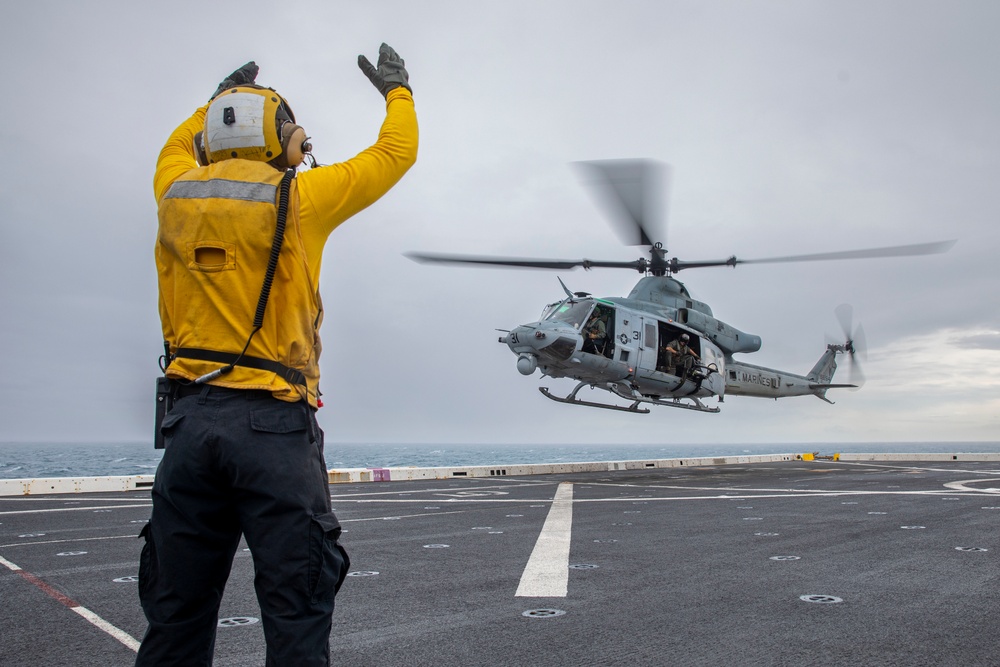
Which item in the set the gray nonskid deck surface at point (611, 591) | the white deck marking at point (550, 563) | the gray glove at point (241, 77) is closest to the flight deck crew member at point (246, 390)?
the gray glove at point (241, 77)

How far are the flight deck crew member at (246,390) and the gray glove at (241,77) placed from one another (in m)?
0.41

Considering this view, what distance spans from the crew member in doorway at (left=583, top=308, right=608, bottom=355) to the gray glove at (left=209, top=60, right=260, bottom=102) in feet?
49.6

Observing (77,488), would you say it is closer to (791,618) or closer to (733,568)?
(733,568)

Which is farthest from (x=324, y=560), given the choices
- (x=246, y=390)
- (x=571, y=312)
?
(x=571, y=312)

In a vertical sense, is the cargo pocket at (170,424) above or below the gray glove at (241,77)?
below

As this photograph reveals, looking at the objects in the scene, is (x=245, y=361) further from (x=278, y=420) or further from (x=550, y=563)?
(x=550, y=563)

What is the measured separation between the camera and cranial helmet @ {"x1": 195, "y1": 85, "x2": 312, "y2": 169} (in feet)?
8.02

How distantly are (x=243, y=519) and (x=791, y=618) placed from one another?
11.2 feet

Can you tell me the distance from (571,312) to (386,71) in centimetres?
1537

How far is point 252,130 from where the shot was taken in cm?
245

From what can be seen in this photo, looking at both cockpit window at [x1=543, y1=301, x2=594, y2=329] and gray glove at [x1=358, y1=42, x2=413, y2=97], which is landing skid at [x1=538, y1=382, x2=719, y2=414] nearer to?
cockpit window at [x1=543, y1=301, x2=594, y2=329]

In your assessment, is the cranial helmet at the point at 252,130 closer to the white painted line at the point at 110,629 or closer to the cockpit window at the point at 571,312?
the white painted line at the point at 110,629

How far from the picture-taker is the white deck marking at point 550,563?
496 centimetres

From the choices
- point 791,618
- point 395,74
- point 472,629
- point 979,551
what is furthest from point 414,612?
point 979,551
